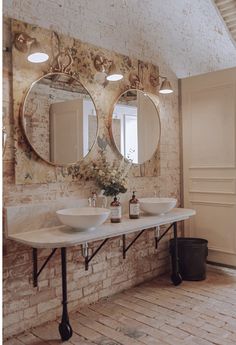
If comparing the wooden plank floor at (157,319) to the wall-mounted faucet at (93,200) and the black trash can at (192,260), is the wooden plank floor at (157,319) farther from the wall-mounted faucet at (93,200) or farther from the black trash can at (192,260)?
the wall-mounted faucet at (93,200)

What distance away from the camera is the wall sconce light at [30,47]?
2590 millimetres

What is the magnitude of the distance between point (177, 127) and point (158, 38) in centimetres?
111

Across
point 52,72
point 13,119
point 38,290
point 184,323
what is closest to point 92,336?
point 38,290

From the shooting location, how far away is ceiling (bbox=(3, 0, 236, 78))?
9.59 ft

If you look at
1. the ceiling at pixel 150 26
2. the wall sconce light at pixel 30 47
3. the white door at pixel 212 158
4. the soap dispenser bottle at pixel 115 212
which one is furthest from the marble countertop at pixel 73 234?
the ceiling at pixel 150 26

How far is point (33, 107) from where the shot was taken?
270cm

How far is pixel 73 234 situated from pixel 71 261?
58 cm

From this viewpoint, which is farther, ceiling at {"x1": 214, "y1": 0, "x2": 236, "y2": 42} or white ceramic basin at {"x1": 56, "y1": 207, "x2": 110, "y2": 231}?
ceiling at {"x1": 214, "y1": 0, "x2": 236, "y2": 42}

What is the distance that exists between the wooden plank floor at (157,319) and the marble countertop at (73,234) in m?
0.76

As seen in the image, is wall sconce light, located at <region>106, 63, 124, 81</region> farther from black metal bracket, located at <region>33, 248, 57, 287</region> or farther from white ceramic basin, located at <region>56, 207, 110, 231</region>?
black metal bracket, located at <region>33, 248, 57, 287</region>

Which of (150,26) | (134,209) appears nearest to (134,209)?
(134,209)

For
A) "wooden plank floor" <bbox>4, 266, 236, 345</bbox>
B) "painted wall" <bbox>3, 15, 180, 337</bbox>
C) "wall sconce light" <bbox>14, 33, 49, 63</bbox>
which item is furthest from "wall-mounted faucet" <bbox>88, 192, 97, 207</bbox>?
"wall sconce light" <bbox>14, 33, 49, 63</bbox>

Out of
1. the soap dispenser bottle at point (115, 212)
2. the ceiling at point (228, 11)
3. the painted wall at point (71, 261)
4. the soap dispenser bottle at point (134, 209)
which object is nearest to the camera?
the painted wall at point (71, 261)

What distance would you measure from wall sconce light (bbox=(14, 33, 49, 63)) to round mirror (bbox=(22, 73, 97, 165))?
0.52 ft
